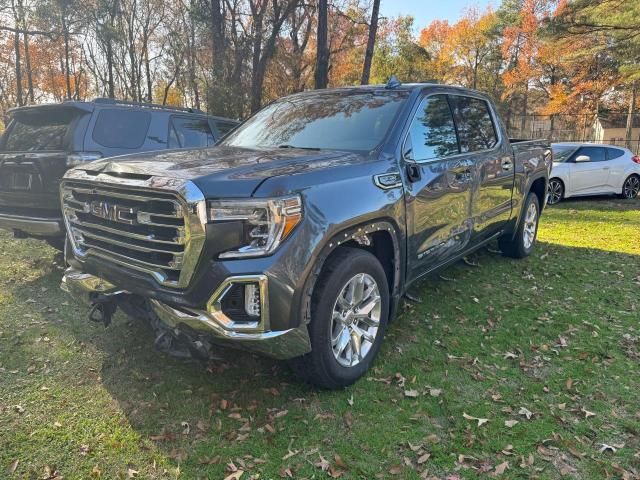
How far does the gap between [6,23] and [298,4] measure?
13.0 metres

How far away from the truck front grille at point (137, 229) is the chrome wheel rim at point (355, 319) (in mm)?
967

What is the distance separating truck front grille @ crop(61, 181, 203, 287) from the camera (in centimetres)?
254

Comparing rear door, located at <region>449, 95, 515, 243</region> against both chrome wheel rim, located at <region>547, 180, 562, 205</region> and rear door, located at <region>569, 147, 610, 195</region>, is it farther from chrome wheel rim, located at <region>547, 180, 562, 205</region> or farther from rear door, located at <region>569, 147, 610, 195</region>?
rear door, located at <region>569, 147, 610, 195</region>

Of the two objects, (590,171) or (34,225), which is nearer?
(34,225)

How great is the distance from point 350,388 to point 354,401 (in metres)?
0.14

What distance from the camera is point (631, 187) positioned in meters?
12.2

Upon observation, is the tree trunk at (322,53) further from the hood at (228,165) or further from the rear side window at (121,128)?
the hood at (228,165)

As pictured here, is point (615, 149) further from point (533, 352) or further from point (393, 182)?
point (393, 182)

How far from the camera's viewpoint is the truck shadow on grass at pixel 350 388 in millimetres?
2723

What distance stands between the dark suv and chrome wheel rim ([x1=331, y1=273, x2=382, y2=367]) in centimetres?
325

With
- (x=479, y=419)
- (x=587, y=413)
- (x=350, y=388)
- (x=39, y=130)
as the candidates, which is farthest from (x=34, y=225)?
(x=587, y=413)

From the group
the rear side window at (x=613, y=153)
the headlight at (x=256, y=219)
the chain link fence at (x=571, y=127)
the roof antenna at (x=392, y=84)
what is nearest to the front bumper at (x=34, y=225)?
the headlight at (x=256, y=219)

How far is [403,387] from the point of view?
10.6 ft

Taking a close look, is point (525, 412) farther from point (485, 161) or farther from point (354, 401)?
point (485, 161)
